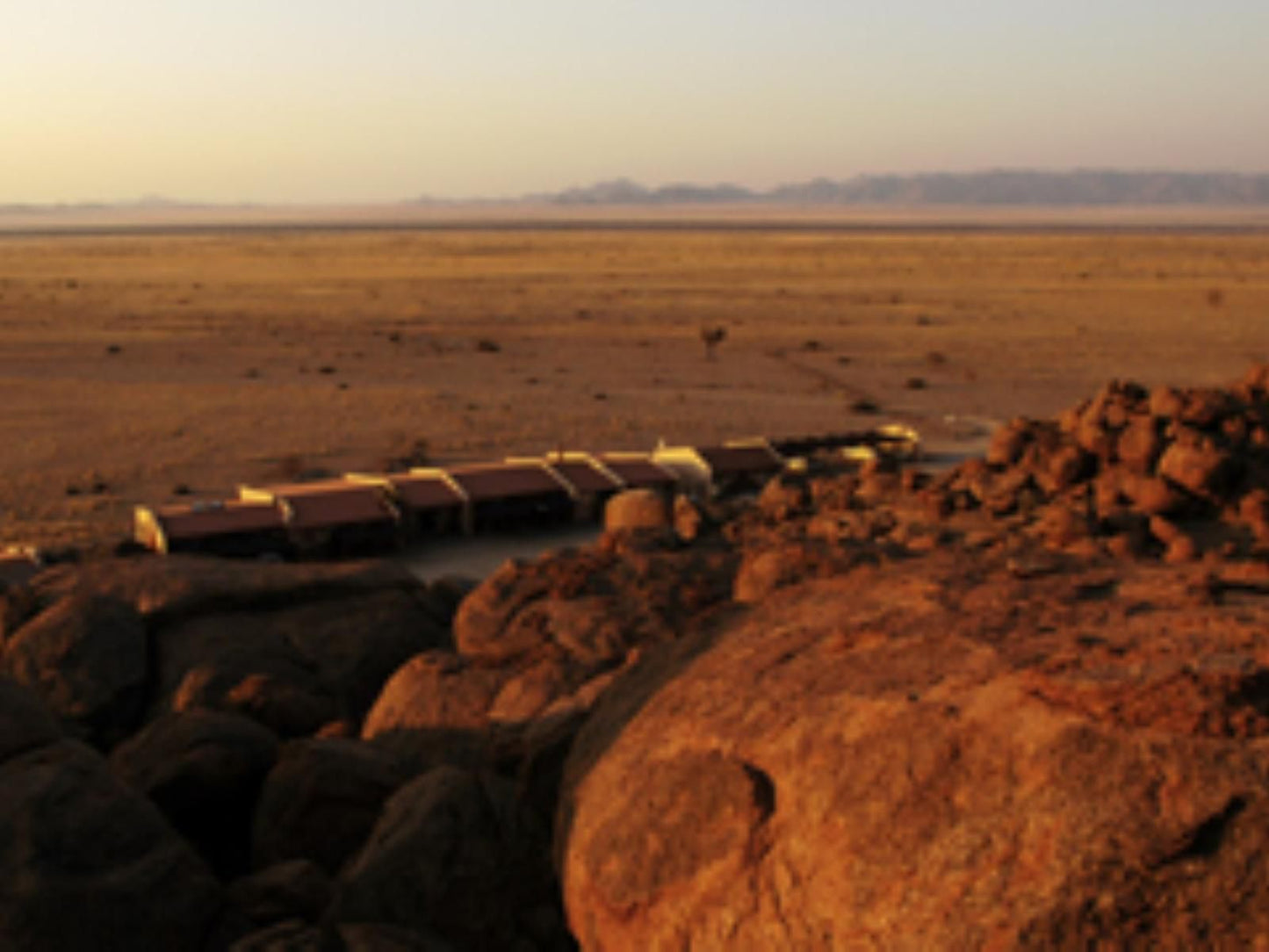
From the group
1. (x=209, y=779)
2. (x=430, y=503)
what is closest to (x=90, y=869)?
Answer: (x=209, y=779)

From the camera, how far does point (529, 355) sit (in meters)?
53.2

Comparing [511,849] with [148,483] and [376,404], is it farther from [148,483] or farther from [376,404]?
[376,404]

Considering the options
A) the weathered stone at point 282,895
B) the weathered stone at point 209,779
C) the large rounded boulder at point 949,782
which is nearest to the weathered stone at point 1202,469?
the large rounded boulder at point 949,782

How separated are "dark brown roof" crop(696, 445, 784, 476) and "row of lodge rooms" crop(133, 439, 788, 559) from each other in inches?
1.0

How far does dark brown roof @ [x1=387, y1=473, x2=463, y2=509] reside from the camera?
2352 centimetres

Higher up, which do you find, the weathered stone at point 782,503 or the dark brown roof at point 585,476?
the weathered stone at point 782,503

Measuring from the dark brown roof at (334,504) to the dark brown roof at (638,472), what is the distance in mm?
4622

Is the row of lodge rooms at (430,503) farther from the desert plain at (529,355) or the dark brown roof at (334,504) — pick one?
the desert plain at (529,355)

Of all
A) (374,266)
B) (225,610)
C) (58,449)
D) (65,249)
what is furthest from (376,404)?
(65,249)

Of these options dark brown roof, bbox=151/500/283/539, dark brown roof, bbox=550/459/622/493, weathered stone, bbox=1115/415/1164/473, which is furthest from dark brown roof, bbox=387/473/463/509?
weathered stone, bbox=1115/415/1164/473

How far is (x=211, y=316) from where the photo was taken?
222 feet

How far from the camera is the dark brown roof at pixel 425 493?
23.5m

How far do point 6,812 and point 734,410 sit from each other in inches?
1327

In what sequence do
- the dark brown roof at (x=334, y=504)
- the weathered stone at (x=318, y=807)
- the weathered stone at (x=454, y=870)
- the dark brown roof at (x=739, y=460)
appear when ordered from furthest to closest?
1. the dark brown roof at (x=739, y=460)
2. the dark brown roof at (x=334, y=504)
3. the weathered stone at (x=318, y=807)
4. the weathered stone at (x=454, y=870)
